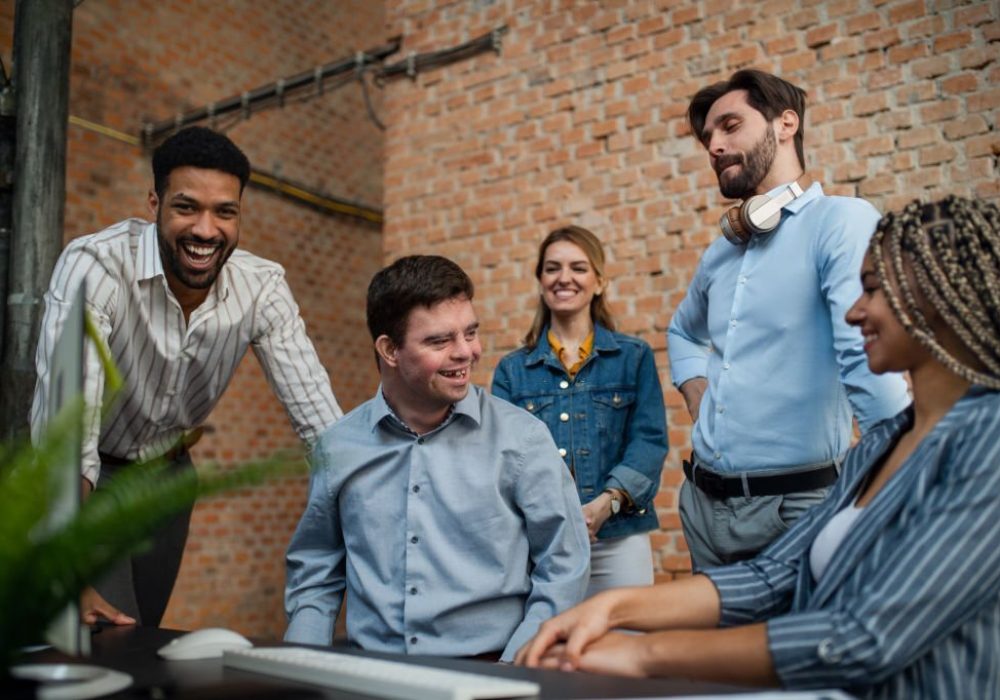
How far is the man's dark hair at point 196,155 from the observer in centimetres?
243

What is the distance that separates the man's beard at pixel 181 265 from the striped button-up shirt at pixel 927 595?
1804mm

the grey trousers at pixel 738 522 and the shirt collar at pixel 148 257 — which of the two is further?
the shirt collar at pixel 148 257

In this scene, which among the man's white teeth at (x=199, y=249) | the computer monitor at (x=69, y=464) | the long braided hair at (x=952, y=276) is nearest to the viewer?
the computer monitor at (x=69, y=464)

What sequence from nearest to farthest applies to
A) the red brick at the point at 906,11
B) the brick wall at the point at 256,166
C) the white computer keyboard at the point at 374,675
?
the white computer keyboard at the point at 374,675 < the red brick at the point at 906,11 < the brick wall at the point at 256,166

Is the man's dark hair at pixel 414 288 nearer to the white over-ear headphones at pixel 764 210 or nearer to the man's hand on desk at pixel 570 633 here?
the white over-ear headphones at pixel 764 210

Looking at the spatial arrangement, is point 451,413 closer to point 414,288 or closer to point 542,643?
point 414,288

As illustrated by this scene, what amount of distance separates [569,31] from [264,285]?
256 centimetres

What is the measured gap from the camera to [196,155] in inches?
95.4

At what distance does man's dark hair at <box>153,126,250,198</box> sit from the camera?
2.43 metres

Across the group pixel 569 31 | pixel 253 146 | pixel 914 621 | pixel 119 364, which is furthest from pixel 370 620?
pixel 253 146

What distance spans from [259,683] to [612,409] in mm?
2032

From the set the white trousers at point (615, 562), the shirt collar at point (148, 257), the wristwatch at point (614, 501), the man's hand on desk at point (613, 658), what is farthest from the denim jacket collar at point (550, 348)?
the man's hand on desk at point (613, 658)

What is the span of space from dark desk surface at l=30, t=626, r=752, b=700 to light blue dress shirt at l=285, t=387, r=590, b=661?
2.00 ft

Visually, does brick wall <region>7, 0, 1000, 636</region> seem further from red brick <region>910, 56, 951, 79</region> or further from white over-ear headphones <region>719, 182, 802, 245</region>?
white over-ear headphones <region>719, 182, 802, 245</region>
